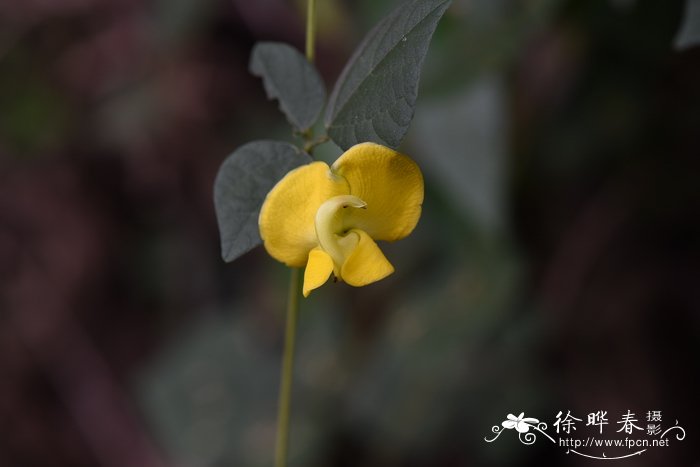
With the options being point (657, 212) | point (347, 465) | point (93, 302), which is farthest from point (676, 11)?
point (93, 302)

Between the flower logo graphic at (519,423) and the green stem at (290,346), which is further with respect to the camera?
the flower logo graphic at (519,423)

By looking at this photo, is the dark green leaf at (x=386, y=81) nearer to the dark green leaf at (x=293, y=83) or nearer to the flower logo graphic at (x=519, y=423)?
the dark green leaf at (x=293, y=83)

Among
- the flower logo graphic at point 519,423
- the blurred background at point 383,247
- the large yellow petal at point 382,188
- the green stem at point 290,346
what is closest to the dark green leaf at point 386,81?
the large yellow petal at point 382,188

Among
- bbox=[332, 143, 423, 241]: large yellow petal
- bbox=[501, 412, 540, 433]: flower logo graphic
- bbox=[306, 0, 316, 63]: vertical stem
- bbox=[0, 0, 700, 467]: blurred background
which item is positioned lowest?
bbox=[332, 143, 423, 241]: large yellow petal

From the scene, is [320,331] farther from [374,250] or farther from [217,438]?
[374,250]

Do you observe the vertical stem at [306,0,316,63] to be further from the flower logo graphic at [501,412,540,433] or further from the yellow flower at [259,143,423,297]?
the flower logo graphic at [501,412,540,433]

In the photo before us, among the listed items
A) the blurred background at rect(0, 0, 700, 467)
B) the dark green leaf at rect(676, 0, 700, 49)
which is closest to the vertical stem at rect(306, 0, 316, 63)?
the dark green leaf at rect(676, 0, 700, 49)

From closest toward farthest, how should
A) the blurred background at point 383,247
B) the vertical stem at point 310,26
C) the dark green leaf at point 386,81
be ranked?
the dark green leaf at point 386,81 < the vertical stem at point 310,26 < the blurred background at point 383,247
